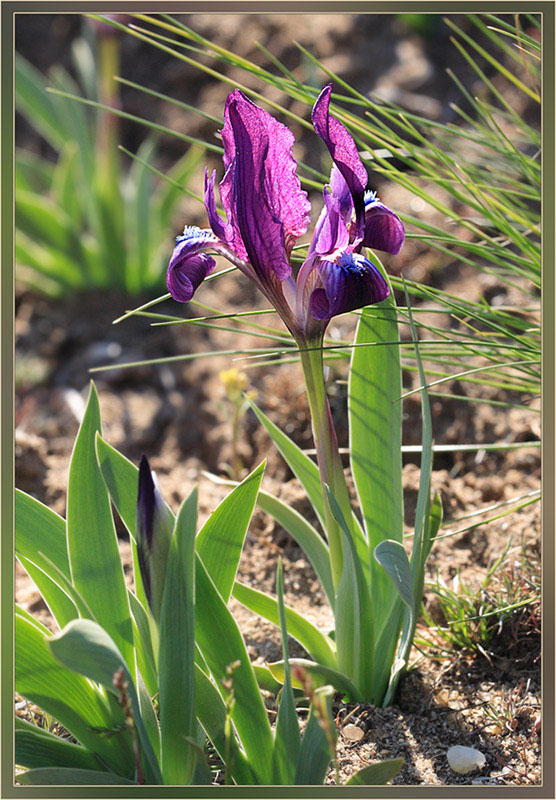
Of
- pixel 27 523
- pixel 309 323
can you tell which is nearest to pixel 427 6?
pixel 309 323

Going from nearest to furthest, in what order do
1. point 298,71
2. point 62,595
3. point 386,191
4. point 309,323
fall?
1. point 309,323
2. point 62,595
3. point 386,191
4. point 298,71

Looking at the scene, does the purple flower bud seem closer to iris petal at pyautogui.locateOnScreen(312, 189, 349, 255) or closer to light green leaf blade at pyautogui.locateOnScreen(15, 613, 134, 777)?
light green leaf blade at pyautogui.locateOnScreen(15, 613, 134, 777)

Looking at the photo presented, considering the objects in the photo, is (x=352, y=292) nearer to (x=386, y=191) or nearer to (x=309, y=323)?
(x=309, y=323)

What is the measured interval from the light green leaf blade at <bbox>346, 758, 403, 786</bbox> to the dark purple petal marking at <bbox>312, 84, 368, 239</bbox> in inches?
24.9

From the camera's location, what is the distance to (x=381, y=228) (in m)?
0.95

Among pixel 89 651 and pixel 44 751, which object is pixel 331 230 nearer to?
pixel 89 651

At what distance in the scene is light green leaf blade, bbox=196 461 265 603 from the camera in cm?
103

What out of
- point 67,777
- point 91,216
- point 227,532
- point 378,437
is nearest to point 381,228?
point 378,437

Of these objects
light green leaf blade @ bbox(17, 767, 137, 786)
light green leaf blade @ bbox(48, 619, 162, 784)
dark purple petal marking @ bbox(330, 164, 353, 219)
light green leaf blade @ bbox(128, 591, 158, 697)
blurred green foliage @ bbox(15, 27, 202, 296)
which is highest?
blurred green foliage @ bbox(15, 27, 202, 296)

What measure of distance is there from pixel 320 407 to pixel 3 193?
0.57 metres

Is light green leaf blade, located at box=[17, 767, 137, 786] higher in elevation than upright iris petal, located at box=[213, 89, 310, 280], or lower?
lower

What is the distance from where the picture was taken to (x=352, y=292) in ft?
2.77

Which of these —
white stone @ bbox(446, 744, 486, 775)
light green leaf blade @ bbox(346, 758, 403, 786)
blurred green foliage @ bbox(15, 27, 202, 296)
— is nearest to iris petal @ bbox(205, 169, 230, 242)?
light green leaf blade @ bbox(346, 758, 403, 786)

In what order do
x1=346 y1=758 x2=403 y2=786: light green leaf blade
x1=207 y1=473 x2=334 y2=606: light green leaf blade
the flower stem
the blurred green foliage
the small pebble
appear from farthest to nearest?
the blurred green foliage → x1=207 y1=473 x2=334 y2=606: light green leaf blade → the small pebble → the flower stem → x1=346 y1=758 x2=403 y2=786: light green leaf blade
